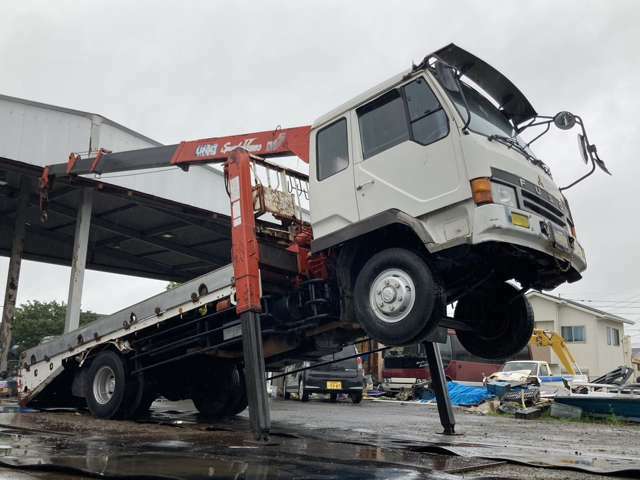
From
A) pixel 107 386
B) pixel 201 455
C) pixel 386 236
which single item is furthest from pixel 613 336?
pixel 201 455

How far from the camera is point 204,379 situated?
9.37 meters

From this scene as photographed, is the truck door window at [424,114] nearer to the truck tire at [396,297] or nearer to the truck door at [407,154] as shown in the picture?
the truck door at [407,154]

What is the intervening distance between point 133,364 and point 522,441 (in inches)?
200

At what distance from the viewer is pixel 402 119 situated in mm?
5457

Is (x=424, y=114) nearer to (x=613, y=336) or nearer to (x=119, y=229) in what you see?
(x=119, y=229)

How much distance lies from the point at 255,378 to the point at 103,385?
11.7 feet

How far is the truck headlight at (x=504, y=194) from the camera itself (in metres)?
4.81

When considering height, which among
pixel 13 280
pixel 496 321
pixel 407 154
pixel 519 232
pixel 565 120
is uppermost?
pixel 13 280

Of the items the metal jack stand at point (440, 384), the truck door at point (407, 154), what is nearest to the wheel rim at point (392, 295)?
the truck door at point (407, 154)

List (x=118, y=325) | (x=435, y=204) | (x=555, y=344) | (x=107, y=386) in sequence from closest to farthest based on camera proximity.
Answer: (x=435, y=204), (x=118, y=325), (x=107, y=386), (x=555, y=344)

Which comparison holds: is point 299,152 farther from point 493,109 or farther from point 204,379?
point 204,379

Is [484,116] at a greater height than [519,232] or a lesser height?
greater

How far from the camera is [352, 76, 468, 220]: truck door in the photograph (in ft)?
16.6

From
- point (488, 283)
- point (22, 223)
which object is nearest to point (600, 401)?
point (488, 283)
